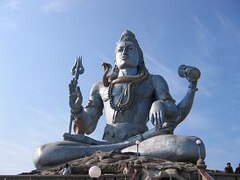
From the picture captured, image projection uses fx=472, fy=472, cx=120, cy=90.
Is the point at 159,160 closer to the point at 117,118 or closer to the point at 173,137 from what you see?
the point at 173,137

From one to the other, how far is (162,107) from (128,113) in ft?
4.70

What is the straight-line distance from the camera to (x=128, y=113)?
14.4 m

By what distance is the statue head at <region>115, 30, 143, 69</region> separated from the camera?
14891mm

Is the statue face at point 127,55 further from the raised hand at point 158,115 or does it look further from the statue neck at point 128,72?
the raised hand at point 158,115

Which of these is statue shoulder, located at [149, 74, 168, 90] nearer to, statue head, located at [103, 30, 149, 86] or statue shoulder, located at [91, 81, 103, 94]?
statue head, located at [103, 30, 149, 86]

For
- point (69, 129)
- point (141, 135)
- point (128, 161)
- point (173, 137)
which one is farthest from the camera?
point (69, 129)

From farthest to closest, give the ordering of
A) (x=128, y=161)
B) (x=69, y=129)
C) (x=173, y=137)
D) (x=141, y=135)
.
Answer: (x=69, y=129)
(x=141, y=135)
(x=173, y=137)
(x=128, y=161)

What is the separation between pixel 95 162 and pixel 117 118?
2.97 meters

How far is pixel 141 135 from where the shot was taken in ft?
43.6

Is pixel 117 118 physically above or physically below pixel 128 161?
above

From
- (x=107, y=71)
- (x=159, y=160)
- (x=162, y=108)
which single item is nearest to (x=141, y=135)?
(x=162, y=108)

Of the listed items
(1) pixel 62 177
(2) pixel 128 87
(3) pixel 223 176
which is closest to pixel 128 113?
(2) pixel 128 87

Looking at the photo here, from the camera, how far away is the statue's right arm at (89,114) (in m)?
14.5

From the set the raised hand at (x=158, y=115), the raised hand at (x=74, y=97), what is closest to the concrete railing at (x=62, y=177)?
the raised hand at (x=158, y=115)
